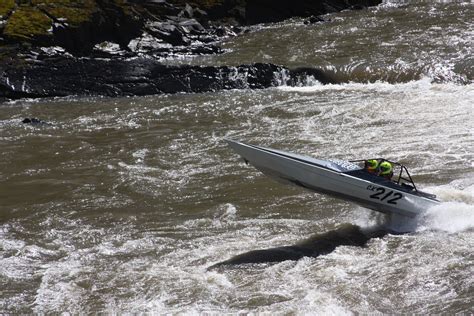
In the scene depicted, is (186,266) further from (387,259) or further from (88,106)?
(88,106)

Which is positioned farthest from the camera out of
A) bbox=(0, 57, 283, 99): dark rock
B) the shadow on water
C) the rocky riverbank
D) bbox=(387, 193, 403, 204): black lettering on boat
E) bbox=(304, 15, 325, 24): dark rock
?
bbox=(304, 15, 325, 24): dark rock

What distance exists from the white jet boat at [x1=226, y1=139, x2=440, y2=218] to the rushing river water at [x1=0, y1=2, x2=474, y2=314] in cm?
38

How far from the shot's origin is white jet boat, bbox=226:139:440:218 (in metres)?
10.3

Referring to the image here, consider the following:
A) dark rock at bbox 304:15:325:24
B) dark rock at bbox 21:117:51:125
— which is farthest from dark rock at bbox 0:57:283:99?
dark rock at bbox 304:15:325:24

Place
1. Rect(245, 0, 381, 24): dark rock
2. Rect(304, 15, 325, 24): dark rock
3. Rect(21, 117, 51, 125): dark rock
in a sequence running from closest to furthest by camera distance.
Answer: Rect(21, 117, 51, 125): dark rock, Rect(304, 15, 325, 24): dark rock, Rect(245, 0, 381, 24): dark rock

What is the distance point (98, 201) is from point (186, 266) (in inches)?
145

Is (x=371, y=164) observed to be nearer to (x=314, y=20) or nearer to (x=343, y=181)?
(x=343, y=181)

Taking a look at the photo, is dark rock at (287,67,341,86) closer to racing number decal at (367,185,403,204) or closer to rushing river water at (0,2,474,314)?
rushing river water at (0,2,474,314)

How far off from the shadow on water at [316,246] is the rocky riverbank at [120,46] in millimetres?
11519

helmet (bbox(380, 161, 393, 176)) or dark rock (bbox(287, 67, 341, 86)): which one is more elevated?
dark rock (bbox(287, 67, 341, 86))

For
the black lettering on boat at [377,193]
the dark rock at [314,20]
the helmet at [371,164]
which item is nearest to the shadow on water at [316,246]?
the black lettering on boat at [377,193]

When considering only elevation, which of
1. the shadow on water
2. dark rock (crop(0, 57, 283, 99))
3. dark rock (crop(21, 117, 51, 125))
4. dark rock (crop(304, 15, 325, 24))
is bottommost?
the shadow on water

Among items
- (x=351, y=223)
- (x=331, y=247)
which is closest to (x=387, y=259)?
(x=331, y=247)

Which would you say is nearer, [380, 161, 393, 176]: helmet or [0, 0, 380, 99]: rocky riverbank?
[380, 161, 393, 176]: helmet
